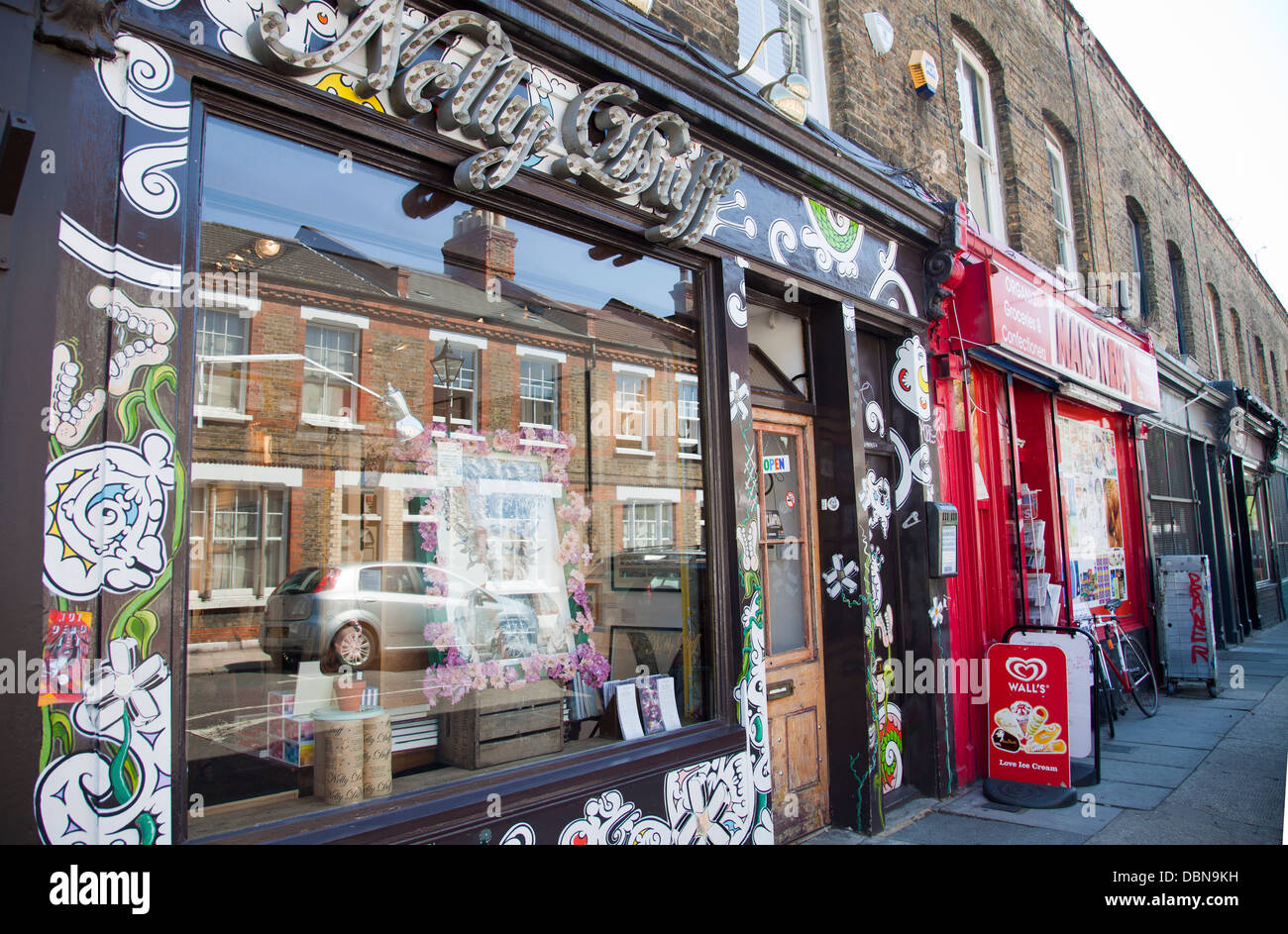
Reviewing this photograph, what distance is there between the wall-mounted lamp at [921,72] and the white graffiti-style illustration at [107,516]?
273 inches

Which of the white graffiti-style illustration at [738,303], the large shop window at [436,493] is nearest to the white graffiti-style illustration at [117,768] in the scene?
the large shop window at [436,493]

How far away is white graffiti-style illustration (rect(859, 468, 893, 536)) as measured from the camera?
5863 mm

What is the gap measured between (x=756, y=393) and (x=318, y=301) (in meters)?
2.68

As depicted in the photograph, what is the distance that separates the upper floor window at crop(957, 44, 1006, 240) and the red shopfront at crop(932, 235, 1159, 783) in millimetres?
997

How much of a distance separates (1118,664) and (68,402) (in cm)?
949

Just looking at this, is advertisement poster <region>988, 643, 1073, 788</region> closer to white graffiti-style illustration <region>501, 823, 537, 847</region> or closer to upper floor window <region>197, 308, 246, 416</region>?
white graffiti-style illustration <region>501, 823, 537, 847</region>

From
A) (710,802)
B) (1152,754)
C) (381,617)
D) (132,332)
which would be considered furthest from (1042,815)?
(132,332)

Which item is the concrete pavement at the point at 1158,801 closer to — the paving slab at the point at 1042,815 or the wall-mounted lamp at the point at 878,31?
the paving slab at the point at 1042,815

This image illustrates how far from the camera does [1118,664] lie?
28.5 ft

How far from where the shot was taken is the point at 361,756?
3.34 m

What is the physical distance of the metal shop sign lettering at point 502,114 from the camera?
306 cm

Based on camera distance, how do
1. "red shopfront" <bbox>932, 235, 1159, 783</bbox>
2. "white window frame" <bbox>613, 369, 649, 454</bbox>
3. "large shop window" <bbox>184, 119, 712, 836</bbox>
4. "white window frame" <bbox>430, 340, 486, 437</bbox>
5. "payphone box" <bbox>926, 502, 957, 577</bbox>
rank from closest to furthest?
1. "large shop window" <bbox>184, 119, 712, 836</bbox>
2. "white window frame" <bbox>430, 340, 486, 437</bbox>
3. "white window frame" <bbox>613, 369, 649, 454</bbox>
4. "payphone box" <bbox>926, 502, 957, 577</bbox>
5. "red shopfront" <bbox>932, 235, 1159, 783</bbox>

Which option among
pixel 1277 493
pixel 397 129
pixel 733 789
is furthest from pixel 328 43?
pixel 1277 493

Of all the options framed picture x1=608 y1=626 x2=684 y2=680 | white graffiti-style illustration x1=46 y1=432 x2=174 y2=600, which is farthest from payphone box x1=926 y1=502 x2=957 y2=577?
white graffiti-style illustration x1=46 y1=432 x2=174 y2=600
